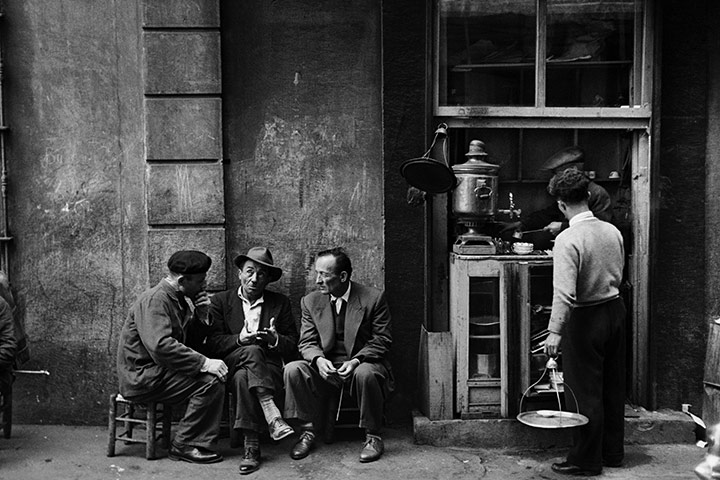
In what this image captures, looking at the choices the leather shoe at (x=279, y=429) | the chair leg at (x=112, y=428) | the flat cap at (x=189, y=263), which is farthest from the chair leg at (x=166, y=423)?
the flat cap at (x=189, y=263)

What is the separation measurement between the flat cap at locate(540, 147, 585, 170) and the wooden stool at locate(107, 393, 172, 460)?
11.8ft

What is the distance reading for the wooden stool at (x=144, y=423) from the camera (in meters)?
6.25

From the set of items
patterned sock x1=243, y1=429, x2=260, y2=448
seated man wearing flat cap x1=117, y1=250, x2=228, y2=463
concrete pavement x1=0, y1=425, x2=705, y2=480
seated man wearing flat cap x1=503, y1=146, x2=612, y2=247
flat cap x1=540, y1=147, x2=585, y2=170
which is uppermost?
flat cap x1=540, y1=147, x2=585, y2=170

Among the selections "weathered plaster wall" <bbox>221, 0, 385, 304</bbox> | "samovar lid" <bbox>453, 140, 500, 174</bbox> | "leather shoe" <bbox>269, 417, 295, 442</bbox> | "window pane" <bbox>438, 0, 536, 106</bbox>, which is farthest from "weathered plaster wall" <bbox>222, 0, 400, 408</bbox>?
"leather shoe" <bbox>269, 417, 295, 442</bbox>

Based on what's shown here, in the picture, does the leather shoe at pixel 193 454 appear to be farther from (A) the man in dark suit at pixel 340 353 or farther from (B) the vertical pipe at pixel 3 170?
(B) the vertical pipe at pixel 3 170

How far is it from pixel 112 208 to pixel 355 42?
2383mm

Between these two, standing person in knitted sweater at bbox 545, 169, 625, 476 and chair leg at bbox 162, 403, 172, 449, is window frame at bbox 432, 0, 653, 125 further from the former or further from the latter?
chair leg at bbox 162, 403, 172, 449

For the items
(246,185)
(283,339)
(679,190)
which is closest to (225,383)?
(283,339)

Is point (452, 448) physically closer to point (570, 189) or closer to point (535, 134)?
point (570, 189)

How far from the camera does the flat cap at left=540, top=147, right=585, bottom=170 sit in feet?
23.1

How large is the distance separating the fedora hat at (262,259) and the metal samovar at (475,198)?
143 cm

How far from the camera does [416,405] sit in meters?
7.09

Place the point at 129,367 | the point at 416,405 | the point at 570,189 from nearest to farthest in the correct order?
the point at 570,189 < the point at 129,367 < the point at 416,405

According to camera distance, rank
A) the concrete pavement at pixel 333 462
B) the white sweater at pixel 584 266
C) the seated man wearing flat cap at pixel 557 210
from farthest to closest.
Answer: the seated man wearing flat cap at pixel 557 210 < the concrete pavement at pixel 333 462 < the white sweater at pixel 584 266
